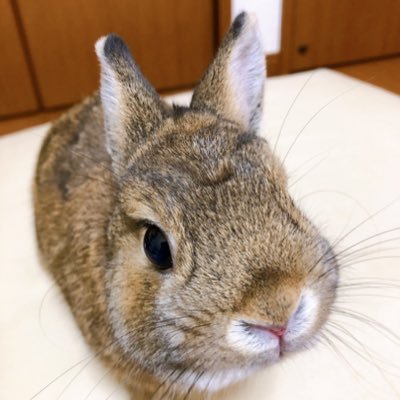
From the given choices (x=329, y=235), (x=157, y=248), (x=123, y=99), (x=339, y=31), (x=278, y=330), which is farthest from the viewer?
(x=339, y=31)

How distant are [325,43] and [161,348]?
2.41 meters

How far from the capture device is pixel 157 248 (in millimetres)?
1005

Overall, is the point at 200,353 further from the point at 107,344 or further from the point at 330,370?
the point at 330,370

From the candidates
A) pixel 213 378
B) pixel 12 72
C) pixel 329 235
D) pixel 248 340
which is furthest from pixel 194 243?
pixel 12 72

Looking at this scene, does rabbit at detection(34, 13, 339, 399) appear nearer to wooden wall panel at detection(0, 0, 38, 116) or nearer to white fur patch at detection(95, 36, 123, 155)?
white fur patch at detection(95, 36, 123, 155)

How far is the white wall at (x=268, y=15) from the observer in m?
2.73

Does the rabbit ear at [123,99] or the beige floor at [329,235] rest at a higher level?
the rabbit ear at [123,99]

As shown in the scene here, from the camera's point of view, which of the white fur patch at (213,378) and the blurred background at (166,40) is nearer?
the white fur patch at (213,378)

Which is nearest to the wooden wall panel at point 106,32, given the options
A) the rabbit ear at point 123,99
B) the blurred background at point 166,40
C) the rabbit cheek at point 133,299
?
the blurred background at point 166,40

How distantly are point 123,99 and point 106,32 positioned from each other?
174 cm

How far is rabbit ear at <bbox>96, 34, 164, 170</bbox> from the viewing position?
45.9 inches

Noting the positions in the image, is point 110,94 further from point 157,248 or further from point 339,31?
point 339,31

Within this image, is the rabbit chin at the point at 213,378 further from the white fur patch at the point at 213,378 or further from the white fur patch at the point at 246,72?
the white fur patch at the point at 246,72

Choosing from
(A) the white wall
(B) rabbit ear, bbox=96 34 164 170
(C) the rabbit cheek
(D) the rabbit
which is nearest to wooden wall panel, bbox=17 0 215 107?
(A) the white wall
